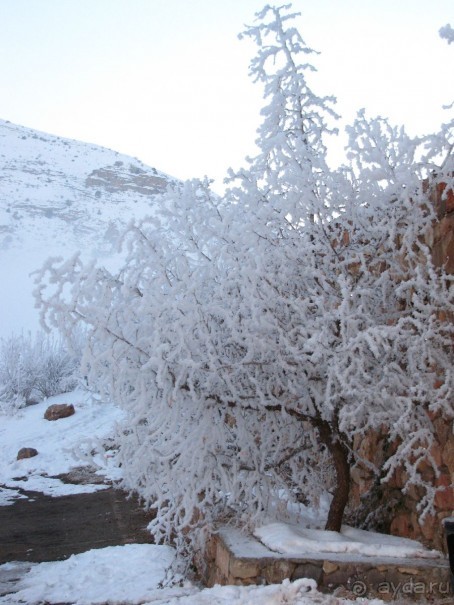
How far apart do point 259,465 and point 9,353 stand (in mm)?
18967

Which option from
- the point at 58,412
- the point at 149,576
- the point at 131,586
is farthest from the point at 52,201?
the point at 131,586

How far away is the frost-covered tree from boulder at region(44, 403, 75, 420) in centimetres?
1250

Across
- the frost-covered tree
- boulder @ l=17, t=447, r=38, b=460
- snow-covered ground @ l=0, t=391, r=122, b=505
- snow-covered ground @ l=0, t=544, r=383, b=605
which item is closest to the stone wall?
the frost-covered tree

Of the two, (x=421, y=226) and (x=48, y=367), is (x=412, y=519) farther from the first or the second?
(x=48, y=367)

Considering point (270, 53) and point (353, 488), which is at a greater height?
point (270, 53)

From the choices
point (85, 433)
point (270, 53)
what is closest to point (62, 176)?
point (85, 433)

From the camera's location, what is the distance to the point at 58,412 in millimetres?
17891

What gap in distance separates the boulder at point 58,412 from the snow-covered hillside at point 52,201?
1728 cm

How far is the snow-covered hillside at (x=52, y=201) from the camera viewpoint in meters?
46.8

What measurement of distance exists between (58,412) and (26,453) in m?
3.75

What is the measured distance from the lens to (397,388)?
5.01 meters

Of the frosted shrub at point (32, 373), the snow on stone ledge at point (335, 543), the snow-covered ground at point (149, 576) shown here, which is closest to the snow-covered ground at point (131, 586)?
the snow-covered ground at point (149, 576)

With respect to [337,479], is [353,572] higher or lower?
lower

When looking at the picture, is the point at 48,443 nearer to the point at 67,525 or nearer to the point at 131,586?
the point at 67,525
